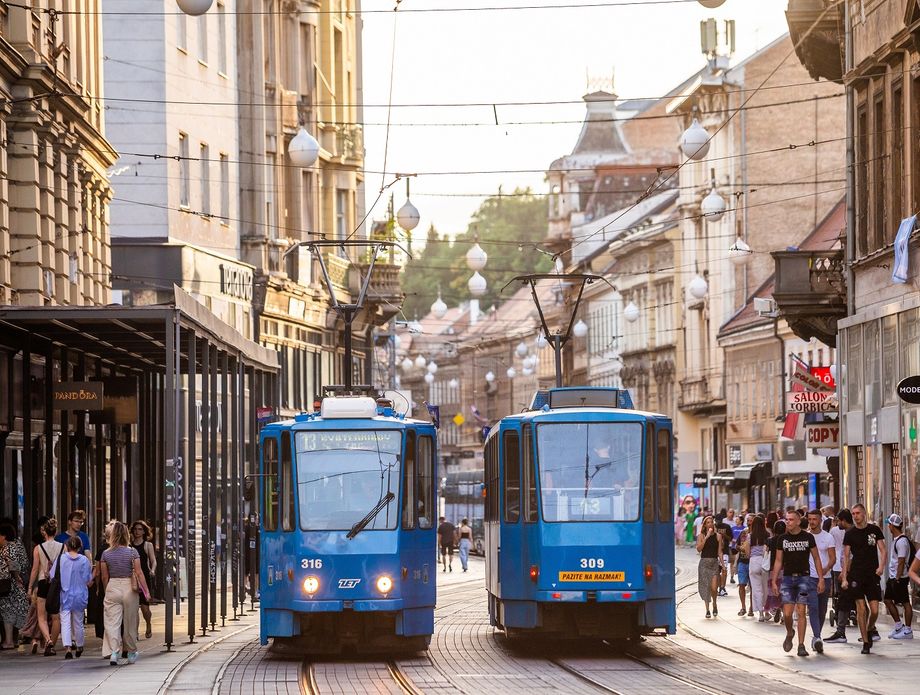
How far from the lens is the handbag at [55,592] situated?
2612 centimetres

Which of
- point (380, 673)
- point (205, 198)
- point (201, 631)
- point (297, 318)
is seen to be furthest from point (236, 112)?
point (380, 673)

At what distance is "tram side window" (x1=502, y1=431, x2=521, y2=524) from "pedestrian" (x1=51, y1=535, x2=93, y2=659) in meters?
5.18

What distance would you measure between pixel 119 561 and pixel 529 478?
5.06 m

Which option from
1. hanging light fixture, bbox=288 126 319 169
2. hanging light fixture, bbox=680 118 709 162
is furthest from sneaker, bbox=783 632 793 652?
hanging light fixture, bbox=288 126 319 169

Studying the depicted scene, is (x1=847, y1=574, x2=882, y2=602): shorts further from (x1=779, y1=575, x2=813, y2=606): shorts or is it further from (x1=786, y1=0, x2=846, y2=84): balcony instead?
(x1=786, y1=0, x2=846, y2=84): balcony

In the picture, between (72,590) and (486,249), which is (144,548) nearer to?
(72,590)

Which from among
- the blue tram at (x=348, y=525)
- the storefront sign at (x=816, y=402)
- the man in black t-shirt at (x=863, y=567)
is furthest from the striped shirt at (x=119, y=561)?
the storefront sign at (x=816, y=402)

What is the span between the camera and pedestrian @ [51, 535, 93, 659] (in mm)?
25812

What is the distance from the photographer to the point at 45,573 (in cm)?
2644

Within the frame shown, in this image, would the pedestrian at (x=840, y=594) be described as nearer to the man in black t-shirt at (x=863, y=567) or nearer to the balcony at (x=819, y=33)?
the man in black t-shirt at (x=863, y=567)

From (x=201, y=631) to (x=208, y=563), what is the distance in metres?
1.53

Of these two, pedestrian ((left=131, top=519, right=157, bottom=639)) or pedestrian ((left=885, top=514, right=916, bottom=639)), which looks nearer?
pedestrian ((left=885, top=514, right=916, bottom=639))

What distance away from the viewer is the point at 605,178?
124438mm

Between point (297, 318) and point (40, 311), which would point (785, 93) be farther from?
point (40, 311)
